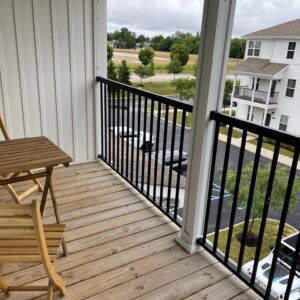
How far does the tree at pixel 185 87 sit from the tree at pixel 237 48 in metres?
0.33

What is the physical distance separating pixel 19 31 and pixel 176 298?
9.66 ft

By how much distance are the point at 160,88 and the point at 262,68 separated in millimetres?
1115

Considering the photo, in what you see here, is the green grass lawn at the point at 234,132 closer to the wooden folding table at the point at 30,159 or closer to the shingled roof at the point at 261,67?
the shingled roof at the point at 261,67

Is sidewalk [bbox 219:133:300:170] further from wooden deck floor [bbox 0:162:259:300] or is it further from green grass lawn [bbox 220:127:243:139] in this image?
wooden deck floor [bbox 0:162:259:300]

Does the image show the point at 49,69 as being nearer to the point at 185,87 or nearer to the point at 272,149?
the point at 185,87

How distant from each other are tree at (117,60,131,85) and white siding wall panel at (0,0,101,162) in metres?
0.61

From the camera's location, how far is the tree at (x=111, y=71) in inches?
135

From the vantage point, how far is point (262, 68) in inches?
52.1

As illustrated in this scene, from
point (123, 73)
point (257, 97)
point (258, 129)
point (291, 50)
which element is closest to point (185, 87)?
point (258, 129)

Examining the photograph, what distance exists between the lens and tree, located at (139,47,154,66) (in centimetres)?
228

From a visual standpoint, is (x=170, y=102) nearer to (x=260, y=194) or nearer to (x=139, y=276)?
(x=260, y=194)

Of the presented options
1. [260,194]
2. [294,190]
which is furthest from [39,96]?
[294,190]

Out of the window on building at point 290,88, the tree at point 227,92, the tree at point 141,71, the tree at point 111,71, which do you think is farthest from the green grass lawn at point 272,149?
the tree at point 111,71

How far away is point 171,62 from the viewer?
1.98 metres
